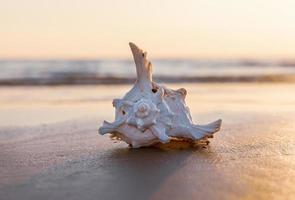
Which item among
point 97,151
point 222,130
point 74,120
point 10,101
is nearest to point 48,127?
point 74,120

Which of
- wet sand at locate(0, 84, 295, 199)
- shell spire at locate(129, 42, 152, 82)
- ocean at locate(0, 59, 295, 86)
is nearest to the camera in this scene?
wet sand at locate(0, 84, 295, 199)

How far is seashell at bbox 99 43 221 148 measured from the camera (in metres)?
4.30

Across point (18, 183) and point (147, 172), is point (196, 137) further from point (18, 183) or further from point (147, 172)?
point (18, 183)

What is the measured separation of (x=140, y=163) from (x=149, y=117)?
1.51 feet

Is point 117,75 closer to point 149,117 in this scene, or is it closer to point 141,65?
point 141,65

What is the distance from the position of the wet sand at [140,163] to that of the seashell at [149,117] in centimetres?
14

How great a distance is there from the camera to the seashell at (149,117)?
4.30 meters

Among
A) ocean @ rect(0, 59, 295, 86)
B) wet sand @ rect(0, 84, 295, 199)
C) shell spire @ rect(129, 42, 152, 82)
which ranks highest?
shell spire @ rect(129, 42, 152, 82)

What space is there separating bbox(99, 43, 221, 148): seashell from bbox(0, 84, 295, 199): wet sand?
0.14 metres

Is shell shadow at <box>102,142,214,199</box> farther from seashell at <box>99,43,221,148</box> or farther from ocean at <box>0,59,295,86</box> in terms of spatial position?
ocean at <box>0,59,295,86</box>

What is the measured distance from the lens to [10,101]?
352 inches

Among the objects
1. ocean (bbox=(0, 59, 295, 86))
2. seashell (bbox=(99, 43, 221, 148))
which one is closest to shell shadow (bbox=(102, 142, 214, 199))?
seashell (bbox=(99, 43, 221, 148))

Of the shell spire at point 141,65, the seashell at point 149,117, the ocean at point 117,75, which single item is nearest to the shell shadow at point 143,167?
the seashell at point 149,117

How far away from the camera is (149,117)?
14.1 feet
